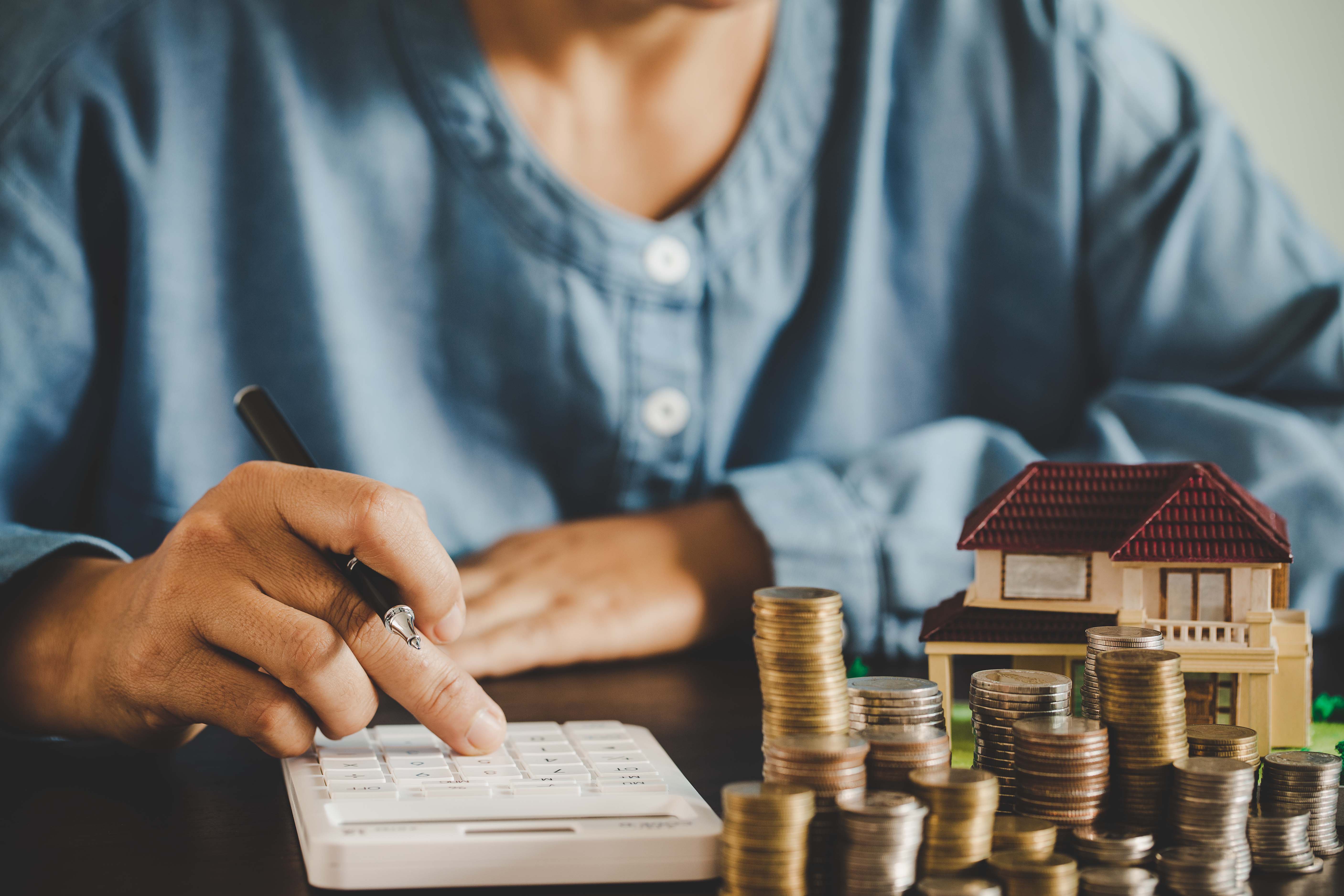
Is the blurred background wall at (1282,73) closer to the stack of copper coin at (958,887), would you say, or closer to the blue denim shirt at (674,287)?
the blue denim shirt at (674,287)

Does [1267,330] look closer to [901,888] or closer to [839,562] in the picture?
[839,562]

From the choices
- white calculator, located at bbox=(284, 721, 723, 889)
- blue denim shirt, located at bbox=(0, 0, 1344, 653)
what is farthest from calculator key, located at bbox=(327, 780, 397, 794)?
blue denim shirt, located at bbox=(0, 0, 1344, 653)

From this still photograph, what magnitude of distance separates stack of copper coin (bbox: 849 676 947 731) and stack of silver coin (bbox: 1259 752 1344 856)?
11 cm

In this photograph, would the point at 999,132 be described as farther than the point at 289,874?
Yes

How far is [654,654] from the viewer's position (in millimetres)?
723

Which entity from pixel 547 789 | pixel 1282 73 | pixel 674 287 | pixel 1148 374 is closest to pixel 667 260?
pixel 674 287

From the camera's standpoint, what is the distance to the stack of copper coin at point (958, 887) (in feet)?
0.98

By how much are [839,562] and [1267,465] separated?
12.6 inches

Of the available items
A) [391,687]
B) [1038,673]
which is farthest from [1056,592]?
[391,687]

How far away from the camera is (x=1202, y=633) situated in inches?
17.1

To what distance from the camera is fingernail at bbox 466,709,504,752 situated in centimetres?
45

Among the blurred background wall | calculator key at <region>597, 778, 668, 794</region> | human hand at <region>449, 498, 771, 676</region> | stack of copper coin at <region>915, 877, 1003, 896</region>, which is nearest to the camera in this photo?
stack of copper coin at <region>915, 877, 1003, 896</region>

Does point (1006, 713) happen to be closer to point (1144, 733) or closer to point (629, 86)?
point (1144, 733)

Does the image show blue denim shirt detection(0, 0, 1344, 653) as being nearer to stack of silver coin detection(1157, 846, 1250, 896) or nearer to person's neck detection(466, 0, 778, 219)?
person's neck detection(466, 0, 778, 219)
